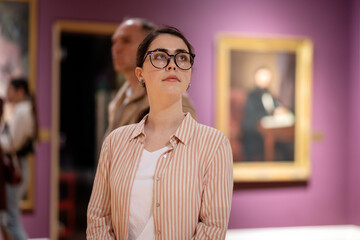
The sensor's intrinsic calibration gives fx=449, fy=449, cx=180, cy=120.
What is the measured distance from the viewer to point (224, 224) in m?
1.27

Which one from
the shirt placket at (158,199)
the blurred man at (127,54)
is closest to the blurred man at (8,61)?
the blurred man at (127,54)

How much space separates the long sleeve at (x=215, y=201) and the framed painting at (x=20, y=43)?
3486 mm

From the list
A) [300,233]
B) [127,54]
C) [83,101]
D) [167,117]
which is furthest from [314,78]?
[83,101]

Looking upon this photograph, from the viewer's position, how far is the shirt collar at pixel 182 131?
131 cm

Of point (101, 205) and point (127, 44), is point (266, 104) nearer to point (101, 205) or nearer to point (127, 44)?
point (127, 44)

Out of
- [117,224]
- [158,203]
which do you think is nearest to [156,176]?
[158,203]

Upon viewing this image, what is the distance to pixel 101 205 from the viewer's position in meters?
1.37

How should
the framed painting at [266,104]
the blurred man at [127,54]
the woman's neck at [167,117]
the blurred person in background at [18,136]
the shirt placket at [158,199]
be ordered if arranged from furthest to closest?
the framed painting at [266,104] → the blurred person in background at [18,136] → the blurred man at [127,54] → the woman's neck at [167,117] → the shirt placket at [158,199]

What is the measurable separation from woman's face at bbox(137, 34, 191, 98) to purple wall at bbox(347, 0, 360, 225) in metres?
4.13

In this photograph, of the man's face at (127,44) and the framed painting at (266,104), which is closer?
the man's face at (127,44)

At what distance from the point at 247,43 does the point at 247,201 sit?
1698 mm

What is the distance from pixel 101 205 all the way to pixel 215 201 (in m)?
0.36

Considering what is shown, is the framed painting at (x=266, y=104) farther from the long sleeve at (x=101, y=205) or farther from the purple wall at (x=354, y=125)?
the long sleeve at (x=101, y=205)

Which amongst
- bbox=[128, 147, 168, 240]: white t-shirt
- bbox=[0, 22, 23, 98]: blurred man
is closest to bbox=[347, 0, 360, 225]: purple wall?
bbox=[0, 22, 23, 98]: blurred man
